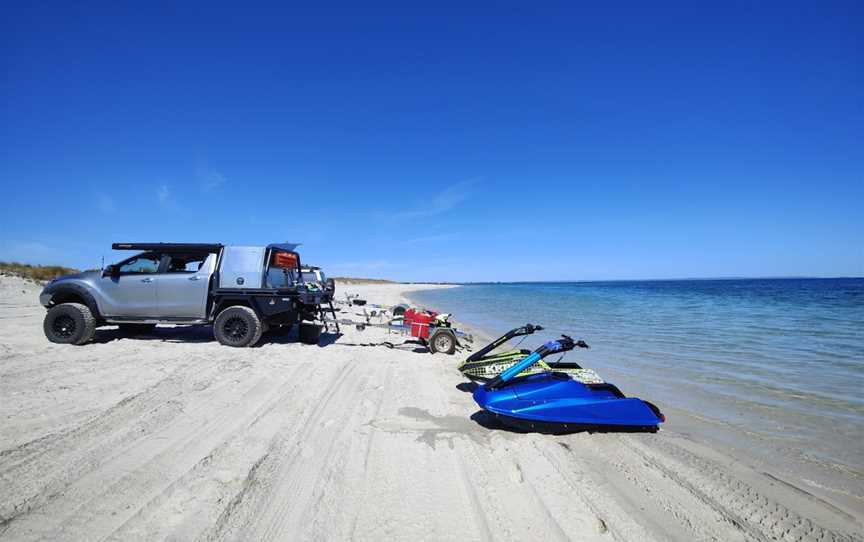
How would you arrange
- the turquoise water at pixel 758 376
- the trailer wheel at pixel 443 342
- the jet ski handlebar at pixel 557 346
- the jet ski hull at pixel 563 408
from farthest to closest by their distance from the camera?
the trailer wheel at pixel 443 342 → the turquoise water at pixel 758 376 → the jet ski handlebar at pixel 557 346 → the jet ski hull at pixel 563 408

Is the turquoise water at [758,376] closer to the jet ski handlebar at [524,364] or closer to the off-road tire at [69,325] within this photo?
the jet ski handlebar at [524,364]

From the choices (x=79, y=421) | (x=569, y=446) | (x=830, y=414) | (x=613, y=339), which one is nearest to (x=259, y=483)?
(x=79, y=421)

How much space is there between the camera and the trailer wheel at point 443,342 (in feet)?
29.7

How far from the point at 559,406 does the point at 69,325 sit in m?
10.1

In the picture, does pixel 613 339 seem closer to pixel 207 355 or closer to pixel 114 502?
pixel 207 355

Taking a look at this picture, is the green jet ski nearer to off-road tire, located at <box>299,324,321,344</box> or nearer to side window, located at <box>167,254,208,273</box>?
off-road tire, located at <box>299,324,321,344</box>

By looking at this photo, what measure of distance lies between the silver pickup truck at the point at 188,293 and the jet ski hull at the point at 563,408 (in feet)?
19.8

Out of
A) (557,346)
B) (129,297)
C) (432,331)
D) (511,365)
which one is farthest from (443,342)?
(129,297)

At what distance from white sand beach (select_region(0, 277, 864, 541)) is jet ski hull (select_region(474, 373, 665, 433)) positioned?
16 cm

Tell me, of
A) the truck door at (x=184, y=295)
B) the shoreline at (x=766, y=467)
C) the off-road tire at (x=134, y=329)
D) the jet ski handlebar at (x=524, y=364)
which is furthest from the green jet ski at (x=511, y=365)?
the off-road tire at (x=134, y=329)

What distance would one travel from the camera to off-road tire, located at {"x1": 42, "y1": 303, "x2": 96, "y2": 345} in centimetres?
805

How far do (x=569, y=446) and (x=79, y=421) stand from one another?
17.2 ft

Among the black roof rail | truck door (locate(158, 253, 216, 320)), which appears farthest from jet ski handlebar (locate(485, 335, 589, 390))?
the black roof rail

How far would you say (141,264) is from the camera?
877 cm
